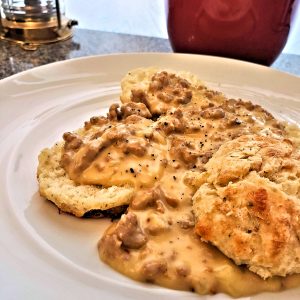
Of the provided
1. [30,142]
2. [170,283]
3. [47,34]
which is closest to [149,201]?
[170,283]

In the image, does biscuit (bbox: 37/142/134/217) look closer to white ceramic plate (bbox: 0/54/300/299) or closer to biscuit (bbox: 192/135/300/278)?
white ceramic plate (bbox: 0/54/300/299)

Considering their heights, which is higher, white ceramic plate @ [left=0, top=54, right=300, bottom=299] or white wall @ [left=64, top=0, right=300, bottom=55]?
white ceramic plate @ [left=0, top=54, right=300, bottom=299]

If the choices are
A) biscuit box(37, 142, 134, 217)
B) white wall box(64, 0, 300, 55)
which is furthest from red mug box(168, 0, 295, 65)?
biscuit box(37, 142, 134, 217)

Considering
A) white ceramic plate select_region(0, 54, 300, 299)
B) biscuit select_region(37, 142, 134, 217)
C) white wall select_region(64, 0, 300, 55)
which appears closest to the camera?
white ceramic plate select_region(0, 54, 300, 299)

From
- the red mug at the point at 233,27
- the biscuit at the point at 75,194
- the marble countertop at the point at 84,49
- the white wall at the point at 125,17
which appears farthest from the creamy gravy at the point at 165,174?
the white wall at the point at 125,17

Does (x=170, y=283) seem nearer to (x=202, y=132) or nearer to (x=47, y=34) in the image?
(x=202, y=132)

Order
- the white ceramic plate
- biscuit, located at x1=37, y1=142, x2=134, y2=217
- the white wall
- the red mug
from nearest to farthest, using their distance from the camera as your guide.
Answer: the white ceramic plate
biscuit, located at x1=37, y1=142, x2=134, y2=217
the red mug
the white wall

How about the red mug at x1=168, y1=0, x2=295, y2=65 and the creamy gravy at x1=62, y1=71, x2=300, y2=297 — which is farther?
the red mug at x1=168, y1=0, x2=295, y2=65
